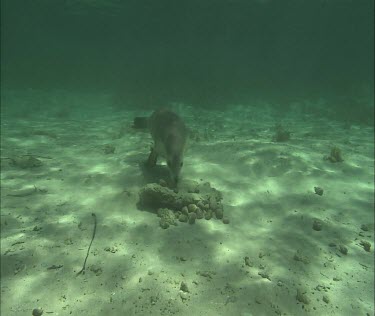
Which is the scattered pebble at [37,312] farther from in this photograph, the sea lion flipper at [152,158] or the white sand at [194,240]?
the sea lion flipper at [152,158]

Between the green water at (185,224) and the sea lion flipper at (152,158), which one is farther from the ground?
the sea lion flipper at (152,158)

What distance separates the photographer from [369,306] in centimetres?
364

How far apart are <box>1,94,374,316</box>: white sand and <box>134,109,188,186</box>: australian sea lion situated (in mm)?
840

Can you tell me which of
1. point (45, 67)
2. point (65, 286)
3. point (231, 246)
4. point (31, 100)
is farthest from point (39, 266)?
point (45, 67)

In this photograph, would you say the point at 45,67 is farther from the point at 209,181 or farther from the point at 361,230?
the point at 361,230

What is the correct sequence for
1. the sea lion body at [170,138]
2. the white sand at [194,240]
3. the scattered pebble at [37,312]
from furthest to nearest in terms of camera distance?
the sea lion body at [170,138] < the white sand at [194,240] < the scattered pebble at [37,312]

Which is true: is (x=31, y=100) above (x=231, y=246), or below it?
below

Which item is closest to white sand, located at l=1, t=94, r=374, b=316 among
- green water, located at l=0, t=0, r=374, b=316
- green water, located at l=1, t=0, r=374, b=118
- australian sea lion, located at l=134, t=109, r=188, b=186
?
green water, located at l=0, t=0, r=374, b=316

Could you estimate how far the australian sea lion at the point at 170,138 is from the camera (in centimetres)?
498

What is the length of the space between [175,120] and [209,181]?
60.8 inches

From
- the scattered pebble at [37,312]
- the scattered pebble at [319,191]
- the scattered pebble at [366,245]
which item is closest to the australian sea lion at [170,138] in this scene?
the scattered pebble at [37,312]

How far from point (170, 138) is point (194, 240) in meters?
1.75

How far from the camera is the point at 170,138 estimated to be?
5.20 m

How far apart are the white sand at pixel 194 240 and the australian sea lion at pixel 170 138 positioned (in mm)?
840
